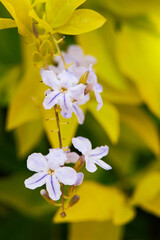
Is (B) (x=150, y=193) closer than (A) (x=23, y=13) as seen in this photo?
No

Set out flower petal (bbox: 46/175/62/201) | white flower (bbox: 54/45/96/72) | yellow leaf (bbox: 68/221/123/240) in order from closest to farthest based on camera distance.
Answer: flower petal (bbox: 46/175/62/201)
white flower (bbox: 54/45/96/72)
yellow leaf (bbox: 68/221/123/240)

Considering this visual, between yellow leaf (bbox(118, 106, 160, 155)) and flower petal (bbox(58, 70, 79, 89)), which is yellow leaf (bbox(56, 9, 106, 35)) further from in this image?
yellow leaf (bbox(118, 106, 160, 155))

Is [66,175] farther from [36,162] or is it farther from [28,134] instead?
[28,134]

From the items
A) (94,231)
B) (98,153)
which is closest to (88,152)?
(98,153)

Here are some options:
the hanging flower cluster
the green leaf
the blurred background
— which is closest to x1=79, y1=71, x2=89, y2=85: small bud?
the hanging flower cluster

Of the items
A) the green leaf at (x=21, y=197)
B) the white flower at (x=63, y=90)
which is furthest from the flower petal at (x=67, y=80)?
the green leaf at (x=21, y=197)

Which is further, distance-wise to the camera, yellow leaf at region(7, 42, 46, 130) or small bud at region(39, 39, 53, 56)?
yellow leaf at region(7, 42, 46, 130)

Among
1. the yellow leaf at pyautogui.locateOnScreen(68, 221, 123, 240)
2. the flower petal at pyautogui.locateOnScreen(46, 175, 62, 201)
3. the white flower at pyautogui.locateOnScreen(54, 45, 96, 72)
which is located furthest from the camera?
the yellow leaf at pyautogui.locateOnScreen(68, 221, 123, 240)
